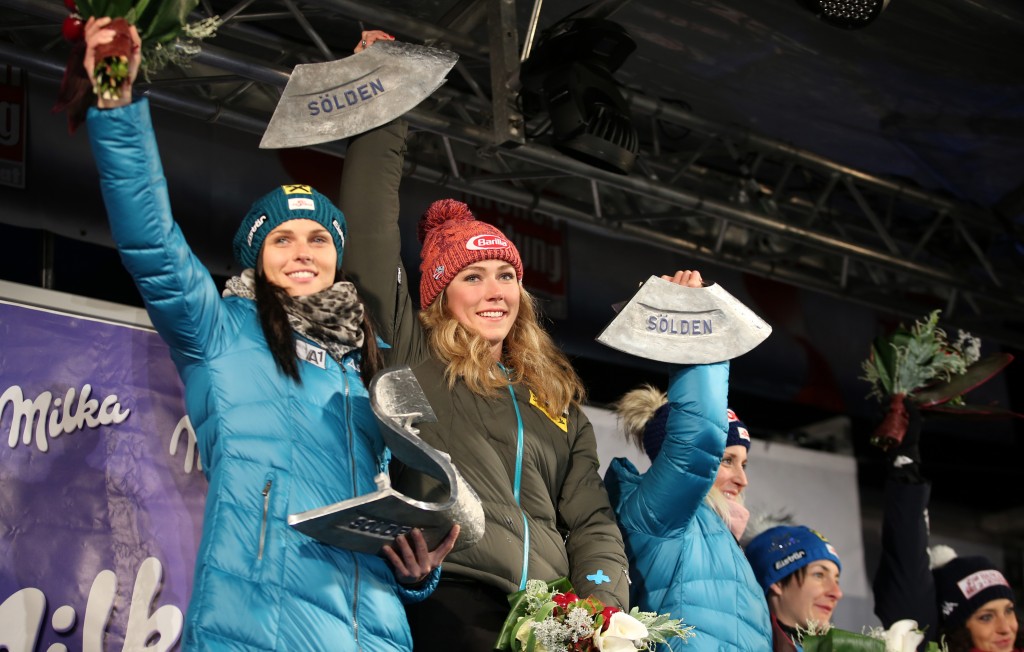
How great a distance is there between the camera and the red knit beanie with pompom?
291cm

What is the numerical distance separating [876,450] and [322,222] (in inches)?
171

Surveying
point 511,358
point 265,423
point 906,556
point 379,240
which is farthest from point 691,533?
point 906,556

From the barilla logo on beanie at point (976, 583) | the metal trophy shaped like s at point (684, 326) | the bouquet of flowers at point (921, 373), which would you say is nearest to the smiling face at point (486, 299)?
the metal trophy shaped like s at point (684, 326)

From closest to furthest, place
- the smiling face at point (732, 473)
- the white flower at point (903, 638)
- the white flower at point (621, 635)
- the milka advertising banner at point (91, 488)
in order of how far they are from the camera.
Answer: the white flower at point (621, 635) < the milka advertising banner at point (91, 488) < the white flower at point (903, 638) < the smiling face at point (732, 473)

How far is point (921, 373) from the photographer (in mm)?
4742

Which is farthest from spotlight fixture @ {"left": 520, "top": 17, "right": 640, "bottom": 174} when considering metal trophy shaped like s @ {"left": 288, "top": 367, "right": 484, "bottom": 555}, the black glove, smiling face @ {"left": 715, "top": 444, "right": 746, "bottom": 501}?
metal trophy shaped like s @ {"left": 288, "top": 367, "right": 484, "bottom": 555}

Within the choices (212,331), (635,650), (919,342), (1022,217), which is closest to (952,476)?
(1022,217)

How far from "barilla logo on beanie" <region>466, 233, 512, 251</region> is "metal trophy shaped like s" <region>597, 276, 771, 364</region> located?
32cm

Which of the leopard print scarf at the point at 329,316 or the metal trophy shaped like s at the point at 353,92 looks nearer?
the leopard print scarf at the point at 329,316

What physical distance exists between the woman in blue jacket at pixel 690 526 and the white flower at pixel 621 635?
2.07 ft

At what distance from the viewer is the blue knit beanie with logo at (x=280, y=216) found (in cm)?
256

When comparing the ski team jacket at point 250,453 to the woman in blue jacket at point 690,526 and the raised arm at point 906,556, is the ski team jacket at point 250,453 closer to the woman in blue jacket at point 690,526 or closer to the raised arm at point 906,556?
the woman in blue jacket at point 690,526

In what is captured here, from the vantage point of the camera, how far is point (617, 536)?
9.09ft

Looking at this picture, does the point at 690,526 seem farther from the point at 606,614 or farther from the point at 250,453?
the point at 250,453
